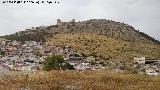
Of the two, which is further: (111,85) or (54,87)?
(111,85)

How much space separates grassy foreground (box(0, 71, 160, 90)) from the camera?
2473cm

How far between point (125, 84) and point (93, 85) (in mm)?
2646

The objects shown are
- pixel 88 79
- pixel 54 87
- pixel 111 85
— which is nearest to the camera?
pixel 54 87

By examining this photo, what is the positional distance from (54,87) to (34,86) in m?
1.15

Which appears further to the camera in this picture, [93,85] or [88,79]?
[88,79]

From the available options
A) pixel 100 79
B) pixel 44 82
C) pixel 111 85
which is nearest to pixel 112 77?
pixel 100 79

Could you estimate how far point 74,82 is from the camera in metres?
26.7

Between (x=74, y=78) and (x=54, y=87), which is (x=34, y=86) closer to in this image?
(x=54, y=87)

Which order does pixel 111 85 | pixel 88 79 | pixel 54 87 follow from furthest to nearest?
pixel 88 79, pixel 111 85, pixel 54 87

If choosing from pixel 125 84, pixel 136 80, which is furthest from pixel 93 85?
pixel 136 80

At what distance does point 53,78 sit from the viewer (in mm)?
27125

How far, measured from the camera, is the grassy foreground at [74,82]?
81.1 ft

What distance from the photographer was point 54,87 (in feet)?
80.0

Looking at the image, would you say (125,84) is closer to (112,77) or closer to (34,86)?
(112,77)
